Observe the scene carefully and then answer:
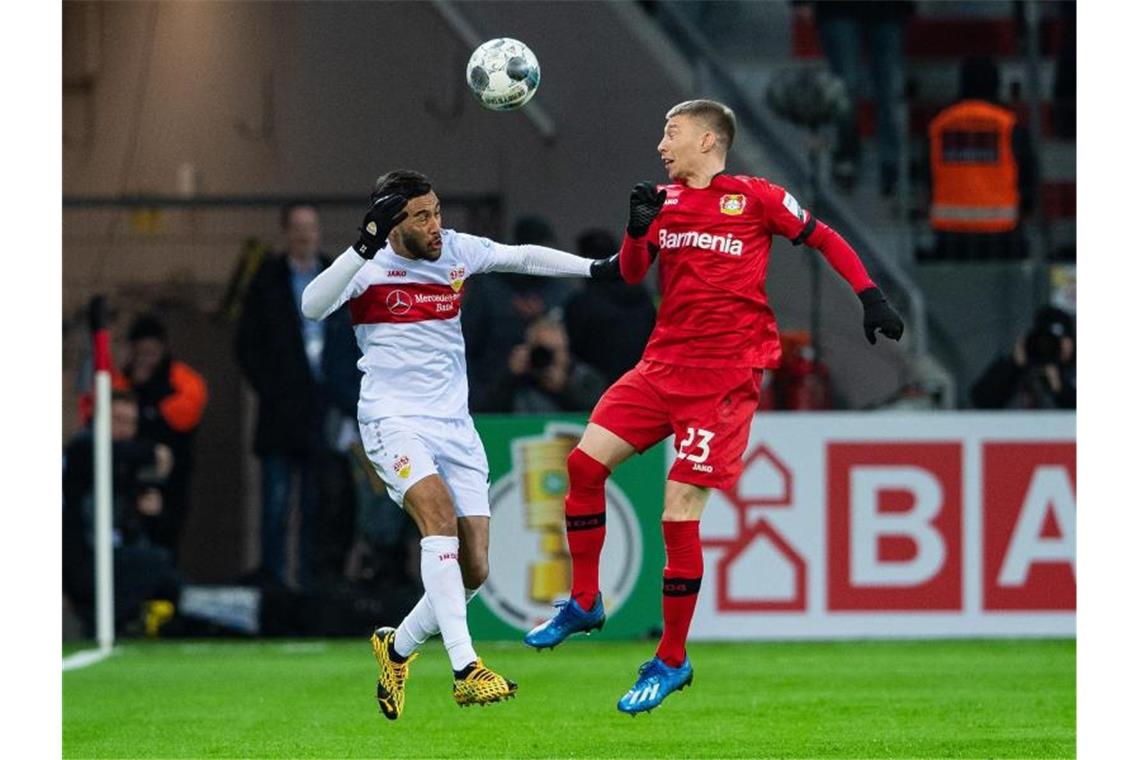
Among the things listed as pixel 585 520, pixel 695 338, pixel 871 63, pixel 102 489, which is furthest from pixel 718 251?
pixel 871 63

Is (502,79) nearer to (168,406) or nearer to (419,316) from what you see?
(419,316)

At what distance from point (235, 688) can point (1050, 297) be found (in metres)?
6.09

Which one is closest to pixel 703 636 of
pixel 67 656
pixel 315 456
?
pixel 315 456

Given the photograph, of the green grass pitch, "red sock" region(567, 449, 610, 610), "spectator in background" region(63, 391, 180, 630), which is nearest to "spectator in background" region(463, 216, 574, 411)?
the green grass pitch

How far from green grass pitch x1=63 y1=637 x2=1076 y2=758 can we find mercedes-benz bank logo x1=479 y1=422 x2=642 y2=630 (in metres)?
0.27

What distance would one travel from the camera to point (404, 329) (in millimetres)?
8430

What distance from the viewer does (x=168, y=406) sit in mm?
13867

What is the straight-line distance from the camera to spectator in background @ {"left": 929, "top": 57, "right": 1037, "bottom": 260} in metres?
14.6

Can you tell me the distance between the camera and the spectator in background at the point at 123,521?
1324 cm

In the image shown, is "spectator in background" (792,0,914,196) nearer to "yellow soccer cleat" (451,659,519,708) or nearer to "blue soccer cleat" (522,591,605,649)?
"blue soccer cleat" (522,591,605,649)

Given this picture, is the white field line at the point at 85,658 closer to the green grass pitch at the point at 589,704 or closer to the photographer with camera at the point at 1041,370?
the green grass pitch at the point at 589,704

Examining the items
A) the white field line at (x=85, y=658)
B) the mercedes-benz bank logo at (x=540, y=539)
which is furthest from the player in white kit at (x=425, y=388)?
the mercedes-benz bank logo at (x=540, y=539)

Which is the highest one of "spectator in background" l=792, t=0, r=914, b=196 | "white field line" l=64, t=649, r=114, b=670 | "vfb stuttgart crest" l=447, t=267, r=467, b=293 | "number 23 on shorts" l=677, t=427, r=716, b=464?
"spectator in background" l=792, t=0, r=914, b=196
